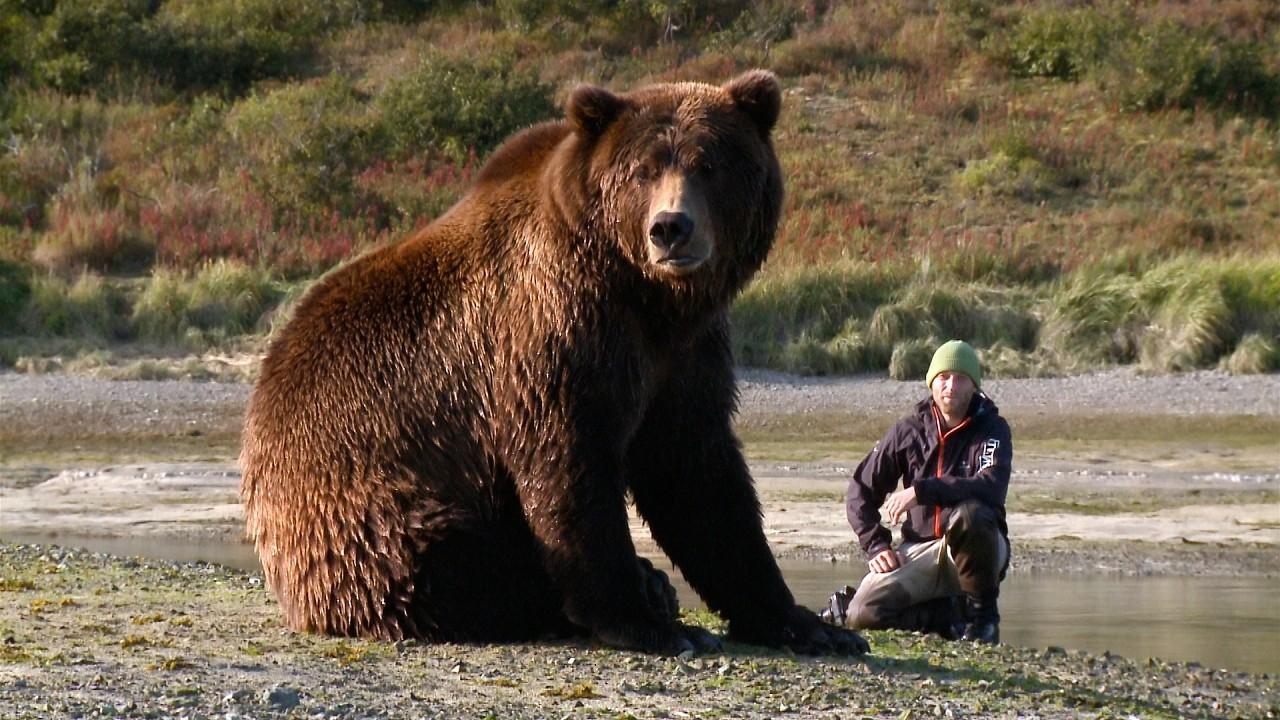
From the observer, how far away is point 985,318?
18.4 metres

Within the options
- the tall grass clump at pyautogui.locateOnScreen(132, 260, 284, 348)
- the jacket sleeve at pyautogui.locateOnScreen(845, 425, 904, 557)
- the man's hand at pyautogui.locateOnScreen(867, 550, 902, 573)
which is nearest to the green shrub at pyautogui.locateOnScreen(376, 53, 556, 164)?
the tall grass clump at pyautogui.locateOnScreen(132, 260, 284, 348)

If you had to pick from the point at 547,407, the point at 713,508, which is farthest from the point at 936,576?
the point at 547,407

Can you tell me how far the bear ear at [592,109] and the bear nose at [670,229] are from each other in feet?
1.79

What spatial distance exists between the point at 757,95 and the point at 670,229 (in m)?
0.75

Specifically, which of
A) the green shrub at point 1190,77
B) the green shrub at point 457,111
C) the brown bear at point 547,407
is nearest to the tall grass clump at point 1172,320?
the green shrub at point 457,111

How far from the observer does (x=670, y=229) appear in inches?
227

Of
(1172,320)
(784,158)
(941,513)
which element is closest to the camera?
(941,513)

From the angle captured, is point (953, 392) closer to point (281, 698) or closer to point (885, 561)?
point (885, 561)

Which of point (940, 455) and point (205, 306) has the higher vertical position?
point (940, 455)

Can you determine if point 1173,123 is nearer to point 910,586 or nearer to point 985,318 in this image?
point 985,318

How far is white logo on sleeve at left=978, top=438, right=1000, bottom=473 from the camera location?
7.38 meters

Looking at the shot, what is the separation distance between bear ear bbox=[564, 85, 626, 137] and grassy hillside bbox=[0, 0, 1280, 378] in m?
11.3

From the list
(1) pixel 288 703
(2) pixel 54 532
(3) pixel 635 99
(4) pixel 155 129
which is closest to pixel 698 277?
(3) pixel 635 99

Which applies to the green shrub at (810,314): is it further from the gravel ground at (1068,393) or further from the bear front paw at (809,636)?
the bear front paw at (809,636)
